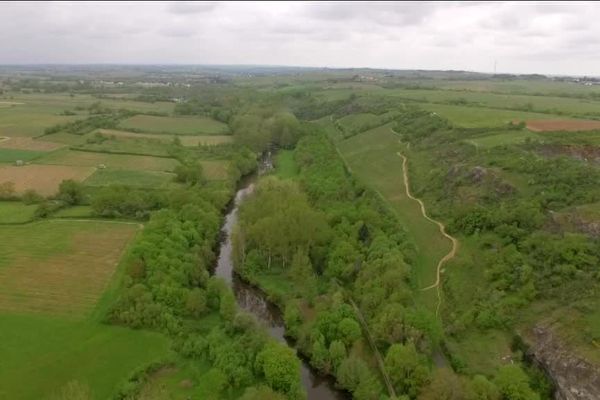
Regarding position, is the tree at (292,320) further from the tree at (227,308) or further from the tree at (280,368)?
the tree at (280,368)

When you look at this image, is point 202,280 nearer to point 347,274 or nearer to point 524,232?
point 347,274

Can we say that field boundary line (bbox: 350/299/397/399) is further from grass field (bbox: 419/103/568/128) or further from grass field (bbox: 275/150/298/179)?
grass field (bbox: 419/103/568/128)

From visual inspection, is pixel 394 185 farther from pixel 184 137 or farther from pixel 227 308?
pixel 184 137

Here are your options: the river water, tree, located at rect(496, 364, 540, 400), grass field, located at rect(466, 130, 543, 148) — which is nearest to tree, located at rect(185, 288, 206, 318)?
the river water

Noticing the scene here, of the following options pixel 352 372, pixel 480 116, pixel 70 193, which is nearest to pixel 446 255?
pixel 352 372

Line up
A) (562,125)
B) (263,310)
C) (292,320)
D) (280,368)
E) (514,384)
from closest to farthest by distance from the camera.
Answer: (514,384) < (280,368) < (292,320) < (263,310) < (562,125)

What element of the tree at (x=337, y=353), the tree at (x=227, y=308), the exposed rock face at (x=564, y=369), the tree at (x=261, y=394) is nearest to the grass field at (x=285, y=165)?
the tree at (x=227, y=308)

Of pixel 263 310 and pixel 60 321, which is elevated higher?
pixel 60 321
